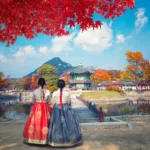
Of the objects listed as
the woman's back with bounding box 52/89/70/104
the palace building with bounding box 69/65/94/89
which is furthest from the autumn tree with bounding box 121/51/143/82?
the woman's back with bounding box 52/89/70/104

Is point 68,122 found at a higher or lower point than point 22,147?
higher

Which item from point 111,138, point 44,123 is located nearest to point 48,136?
point 44,123

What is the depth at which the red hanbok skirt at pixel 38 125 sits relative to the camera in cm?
463

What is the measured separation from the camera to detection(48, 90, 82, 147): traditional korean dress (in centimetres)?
450

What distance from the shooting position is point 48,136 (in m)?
4.59

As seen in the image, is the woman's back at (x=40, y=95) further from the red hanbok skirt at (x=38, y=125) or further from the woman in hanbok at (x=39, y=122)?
the red hanbok skirt at (x=38, y=125)

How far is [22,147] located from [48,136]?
2.52 feet

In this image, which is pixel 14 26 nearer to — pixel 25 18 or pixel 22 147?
pixel 25 18

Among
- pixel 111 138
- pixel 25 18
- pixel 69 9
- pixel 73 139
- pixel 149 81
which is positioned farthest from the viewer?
pixel 149 81

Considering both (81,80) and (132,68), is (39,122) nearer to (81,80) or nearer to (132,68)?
(132,68)

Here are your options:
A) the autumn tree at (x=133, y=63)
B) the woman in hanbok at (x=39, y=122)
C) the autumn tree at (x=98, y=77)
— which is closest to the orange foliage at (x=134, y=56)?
the autumn tree at (x=133, y=63)

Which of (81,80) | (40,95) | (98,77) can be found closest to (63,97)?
(40,95)

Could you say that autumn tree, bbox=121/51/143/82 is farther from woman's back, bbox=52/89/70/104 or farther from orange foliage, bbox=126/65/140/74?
woman's back, bbox=52/89/70/104

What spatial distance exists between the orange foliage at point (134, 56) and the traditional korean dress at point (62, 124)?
45139 mm
